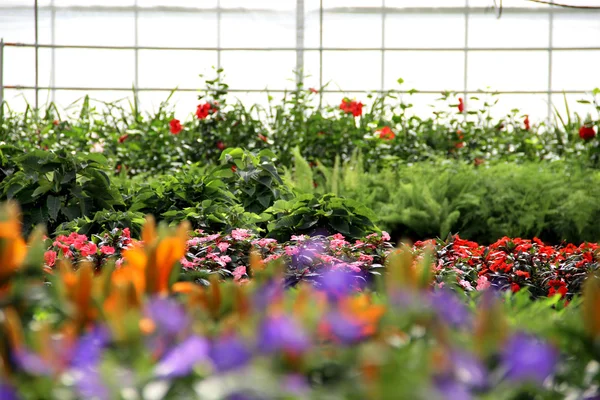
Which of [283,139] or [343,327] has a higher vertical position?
[283,139]

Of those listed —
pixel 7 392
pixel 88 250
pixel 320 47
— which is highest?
pixel 320 47

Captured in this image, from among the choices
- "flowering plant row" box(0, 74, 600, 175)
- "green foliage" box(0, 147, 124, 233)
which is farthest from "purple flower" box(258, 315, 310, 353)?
"flowering plant row" box(0, 74, 600, 175)

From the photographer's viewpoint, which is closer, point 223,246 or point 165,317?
point 165,317

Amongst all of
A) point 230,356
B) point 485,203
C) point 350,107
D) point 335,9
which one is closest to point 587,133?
point 485,203

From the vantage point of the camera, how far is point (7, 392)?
0.71m

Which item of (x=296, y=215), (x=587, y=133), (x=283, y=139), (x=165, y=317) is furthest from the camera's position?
(x=283, y=139)

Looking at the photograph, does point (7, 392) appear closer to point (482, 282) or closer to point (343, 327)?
point (343, 327)

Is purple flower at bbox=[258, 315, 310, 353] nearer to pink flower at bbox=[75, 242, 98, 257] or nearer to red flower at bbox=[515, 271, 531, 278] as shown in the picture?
pink flower at bbox=[75, 242, 98, 257]

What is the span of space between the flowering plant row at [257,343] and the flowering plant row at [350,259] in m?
1.65

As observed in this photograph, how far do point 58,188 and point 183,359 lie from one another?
121 inches

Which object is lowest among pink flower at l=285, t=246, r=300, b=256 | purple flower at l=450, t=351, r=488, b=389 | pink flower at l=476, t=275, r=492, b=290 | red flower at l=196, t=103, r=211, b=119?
pink flower at l=476, t=275, r=492, b=290

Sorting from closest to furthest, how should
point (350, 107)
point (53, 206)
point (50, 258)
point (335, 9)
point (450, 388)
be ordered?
point (450, 388), point (50, 258), point (53, 206), point (350, 107), point (335, 9)

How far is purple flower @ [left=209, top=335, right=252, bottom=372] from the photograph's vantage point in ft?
2.42

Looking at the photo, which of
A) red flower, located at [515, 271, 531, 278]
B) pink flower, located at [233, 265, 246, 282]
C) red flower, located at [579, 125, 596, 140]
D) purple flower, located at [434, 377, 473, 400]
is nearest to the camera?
purple flower, located at [434, 377, 473, 400]
